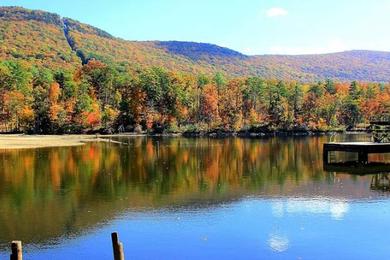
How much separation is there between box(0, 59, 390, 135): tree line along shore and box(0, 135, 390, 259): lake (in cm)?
7009

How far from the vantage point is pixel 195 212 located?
86.6 feet

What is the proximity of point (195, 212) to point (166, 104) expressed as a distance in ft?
324

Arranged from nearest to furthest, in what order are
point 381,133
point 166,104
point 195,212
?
point 195,212 < point 381,133 < point 166,104

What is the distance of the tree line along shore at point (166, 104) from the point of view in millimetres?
116188

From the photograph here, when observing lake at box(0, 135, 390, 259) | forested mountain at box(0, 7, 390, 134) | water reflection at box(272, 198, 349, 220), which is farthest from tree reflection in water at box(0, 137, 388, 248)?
forested mountain at box(0, 7, 390, 134)

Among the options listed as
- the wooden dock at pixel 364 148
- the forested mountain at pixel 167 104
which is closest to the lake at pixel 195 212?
the wooden dock at pixel 364 148

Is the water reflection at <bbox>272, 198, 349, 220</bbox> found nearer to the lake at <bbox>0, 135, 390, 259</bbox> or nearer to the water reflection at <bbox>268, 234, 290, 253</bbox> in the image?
the lake at <bbox>0, 135, 390, 259</bbox>

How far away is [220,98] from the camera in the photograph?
129125 mm

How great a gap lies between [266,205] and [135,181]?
13.1m

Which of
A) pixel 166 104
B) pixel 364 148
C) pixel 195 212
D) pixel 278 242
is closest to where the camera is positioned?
pixel 278 242

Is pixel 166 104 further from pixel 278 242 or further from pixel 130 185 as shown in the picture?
pixel 278 242

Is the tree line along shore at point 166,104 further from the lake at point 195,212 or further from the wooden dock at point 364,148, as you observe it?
the lake at point 195,212

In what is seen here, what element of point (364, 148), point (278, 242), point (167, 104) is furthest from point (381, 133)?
point (167, 104)

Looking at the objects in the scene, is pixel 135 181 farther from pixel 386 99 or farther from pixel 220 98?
pixel 386 99
